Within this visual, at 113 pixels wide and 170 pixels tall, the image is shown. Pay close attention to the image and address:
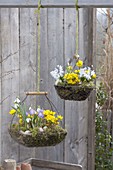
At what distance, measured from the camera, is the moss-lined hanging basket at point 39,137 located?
2.75m

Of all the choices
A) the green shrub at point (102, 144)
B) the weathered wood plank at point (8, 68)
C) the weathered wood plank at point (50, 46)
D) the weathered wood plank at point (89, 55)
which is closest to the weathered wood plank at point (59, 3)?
the weathered wood plank at point (8, 68)

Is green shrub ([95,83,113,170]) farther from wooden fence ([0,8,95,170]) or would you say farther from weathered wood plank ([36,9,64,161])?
weathered wood plank ([36,9,64,161])

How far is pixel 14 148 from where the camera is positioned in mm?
3693

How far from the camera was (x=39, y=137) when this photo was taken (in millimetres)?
2766

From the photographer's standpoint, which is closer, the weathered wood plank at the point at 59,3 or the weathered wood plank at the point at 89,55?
the weathered wood plank at the point at 59,3

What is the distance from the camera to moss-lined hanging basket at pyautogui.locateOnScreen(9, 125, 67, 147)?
9.04 ft

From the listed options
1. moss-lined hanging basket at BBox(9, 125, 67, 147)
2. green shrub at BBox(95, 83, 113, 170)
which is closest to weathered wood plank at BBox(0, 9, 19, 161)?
moss-lined hanging basket at BBox(9, 125, 67, 147)

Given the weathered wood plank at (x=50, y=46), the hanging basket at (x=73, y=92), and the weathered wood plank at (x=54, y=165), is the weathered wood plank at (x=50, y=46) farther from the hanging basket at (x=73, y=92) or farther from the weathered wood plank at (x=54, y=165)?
the hanging basket at (x=73, y=92)

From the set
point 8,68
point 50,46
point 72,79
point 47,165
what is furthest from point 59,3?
point 47,165

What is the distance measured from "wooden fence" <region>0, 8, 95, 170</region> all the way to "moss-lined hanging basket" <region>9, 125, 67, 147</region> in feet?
2.61

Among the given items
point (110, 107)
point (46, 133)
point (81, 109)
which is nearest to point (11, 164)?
point (46, 133)

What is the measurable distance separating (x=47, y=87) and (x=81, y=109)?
0.37 m

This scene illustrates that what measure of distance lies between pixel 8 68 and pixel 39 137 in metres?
0.99

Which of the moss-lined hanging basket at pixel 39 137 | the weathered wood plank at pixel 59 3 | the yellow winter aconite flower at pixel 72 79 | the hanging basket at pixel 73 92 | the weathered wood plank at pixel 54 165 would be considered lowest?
the weathered wood plank at pixel 54 165
